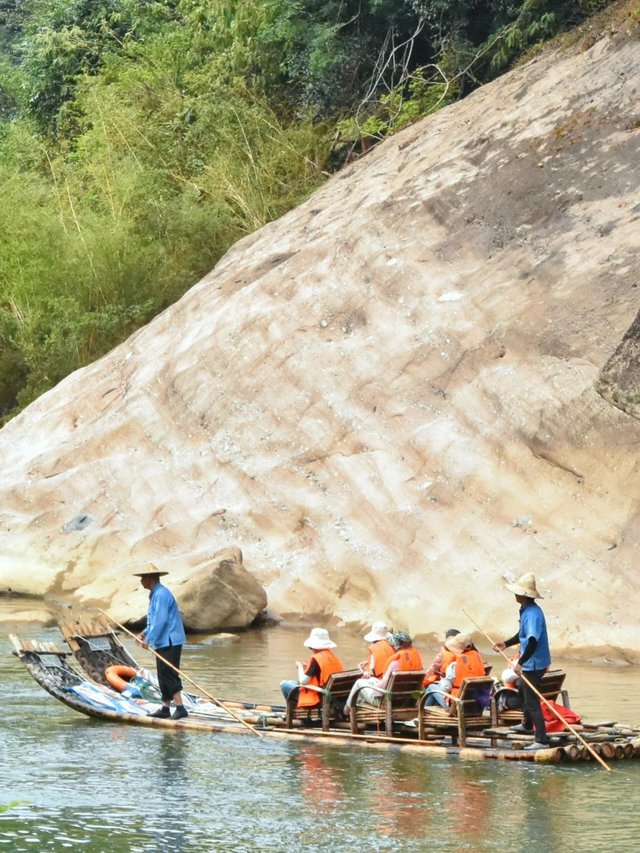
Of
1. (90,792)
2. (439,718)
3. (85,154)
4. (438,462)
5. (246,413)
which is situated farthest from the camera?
(85,154)

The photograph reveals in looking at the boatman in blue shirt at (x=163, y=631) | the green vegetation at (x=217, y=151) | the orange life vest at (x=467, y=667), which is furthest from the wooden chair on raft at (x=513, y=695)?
the green vegetation at (x=217, y=151)

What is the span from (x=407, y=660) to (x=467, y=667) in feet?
1.87

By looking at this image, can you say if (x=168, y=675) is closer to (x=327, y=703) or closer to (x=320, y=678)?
(x=320, y=678)

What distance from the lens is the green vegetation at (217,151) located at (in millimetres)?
30047

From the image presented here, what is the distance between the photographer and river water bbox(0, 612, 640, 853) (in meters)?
10.2

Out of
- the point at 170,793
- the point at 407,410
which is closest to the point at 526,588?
the point at 170,793

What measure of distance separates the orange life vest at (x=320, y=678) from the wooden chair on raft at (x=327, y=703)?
4 cm

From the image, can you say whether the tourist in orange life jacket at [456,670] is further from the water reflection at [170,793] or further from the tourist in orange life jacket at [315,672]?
the water reflection at [170,793]

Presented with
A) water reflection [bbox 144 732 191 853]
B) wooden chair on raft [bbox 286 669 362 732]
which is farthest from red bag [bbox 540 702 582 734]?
water reflection [bbox 144 732 191 853]

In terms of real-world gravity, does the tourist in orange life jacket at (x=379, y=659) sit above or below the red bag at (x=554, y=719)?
above

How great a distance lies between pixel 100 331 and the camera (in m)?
30.6

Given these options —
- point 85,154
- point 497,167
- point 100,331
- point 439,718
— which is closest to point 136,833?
point 439,718

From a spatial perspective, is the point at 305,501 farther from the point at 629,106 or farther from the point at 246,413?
the point at 629,106

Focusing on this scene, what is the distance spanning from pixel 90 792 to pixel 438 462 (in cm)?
1135
